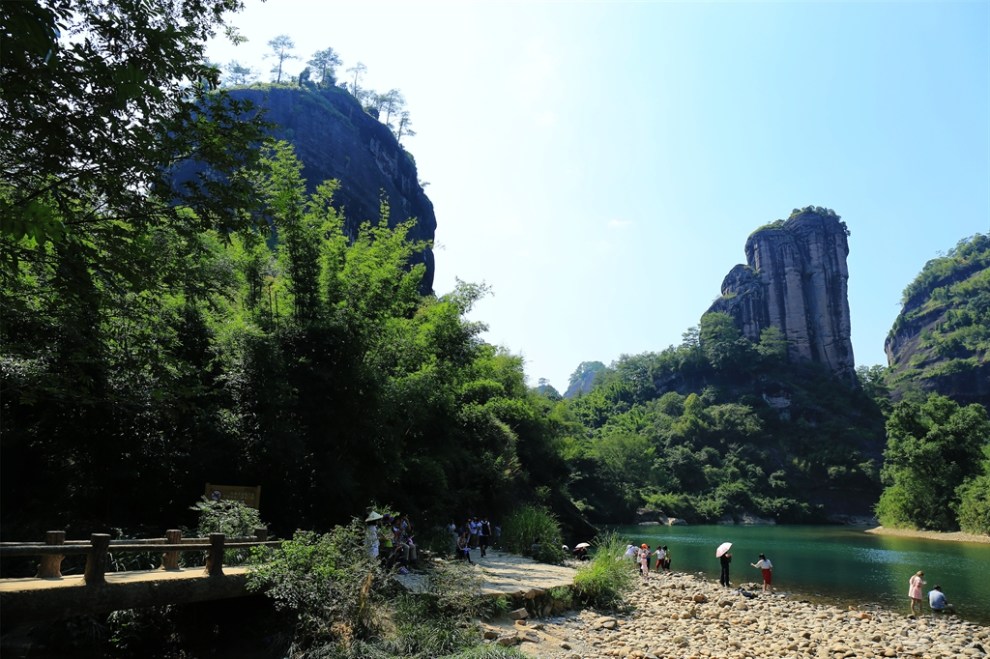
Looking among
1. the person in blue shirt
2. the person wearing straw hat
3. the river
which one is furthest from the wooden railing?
the river

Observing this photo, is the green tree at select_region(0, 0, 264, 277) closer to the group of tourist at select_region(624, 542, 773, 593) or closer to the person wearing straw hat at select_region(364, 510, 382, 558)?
the person wearing straw hat at select_region(364, 510, 382, 558)

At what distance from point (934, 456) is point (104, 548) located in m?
50.6

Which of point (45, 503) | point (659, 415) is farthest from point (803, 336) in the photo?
point (45, 503)

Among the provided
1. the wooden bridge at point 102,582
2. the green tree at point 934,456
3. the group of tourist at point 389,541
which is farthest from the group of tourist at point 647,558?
the green tree at point 934,456

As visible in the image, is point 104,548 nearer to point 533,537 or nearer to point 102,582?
point 102,582

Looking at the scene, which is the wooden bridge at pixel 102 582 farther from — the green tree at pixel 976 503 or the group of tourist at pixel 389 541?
the green tree at pixel 976 503

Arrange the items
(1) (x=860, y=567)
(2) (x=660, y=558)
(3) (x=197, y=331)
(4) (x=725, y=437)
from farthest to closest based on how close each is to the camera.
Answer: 1. (4) (x=725, y=437)
2. (1) (x=860, y=567)
3. (2) (x=660, y=558)
4. (3) (x=197, y=331)

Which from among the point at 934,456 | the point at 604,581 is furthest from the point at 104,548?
the point at 934,456

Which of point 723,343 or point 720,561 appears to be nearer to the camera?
point 720,561

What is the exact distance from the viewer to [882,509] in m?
50.3

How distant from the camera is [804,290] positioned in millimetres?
101812

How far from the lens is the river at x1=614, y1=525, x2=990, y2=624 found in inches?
698

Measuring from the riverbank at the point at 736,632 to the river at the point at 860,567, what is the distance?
7.25 ft

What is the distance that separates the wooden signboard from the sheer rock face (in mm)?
101562
